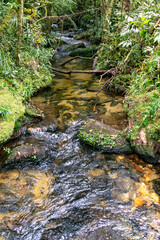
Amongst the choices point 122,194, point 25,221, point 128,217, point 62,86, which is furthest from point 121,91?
point 25,221

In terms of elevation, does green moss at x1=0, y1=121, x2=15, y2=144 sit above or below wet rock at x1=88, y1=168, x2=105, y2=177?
above

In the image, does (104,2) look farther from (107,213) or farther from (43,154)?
(107,213)

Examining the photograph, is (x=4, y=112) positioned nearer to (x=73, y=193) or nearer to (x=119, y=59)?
(x=73, y=193)

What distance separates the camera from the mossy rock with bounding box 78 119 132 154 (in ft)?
12.4

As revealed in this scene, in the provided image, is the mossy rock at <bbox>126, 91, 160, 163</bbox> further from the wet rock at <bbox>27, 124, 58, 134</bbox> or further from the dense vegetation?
the wet rock at <bbox>27, 124, 58, 134</bbox>

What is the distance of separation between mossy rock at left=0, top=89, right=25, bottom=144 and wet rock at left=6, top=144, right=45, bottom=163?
1.14 ft

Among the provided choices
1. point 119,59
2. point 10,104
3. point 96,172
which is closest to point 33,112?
point 10,104

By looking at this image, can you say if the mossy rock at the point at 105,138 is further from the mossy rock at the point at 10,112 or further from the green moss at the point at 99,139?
the mossy rock at the point at 10,112

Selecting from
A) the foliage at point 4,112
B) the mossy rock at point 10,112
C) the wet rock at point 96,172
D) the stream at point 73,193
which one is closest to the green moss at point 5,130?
the mossy rock at point 10,112

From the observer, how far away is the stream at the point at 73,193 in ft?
7.98

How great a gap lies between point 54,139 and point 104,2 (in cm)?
730

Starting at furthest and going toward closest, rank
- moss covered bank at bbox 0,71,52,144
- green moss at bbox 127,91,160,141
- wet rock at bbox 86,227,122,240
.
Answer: moss covered bank at bbox 0,71,52,144 < green moss at bbox 127,91,160,141 < wet rock at bbox 86,227,122,240

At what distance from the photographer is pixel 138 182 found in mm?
3123

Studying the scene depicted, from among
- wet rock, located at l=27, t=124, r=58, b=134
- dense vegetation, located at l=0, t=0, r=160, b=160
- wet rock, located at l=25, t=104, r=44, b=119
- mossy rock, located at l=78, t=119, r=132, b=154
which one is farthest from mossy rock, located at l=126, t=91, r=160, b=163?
wet rock, located at l=25, t=104, r=44, b=119
